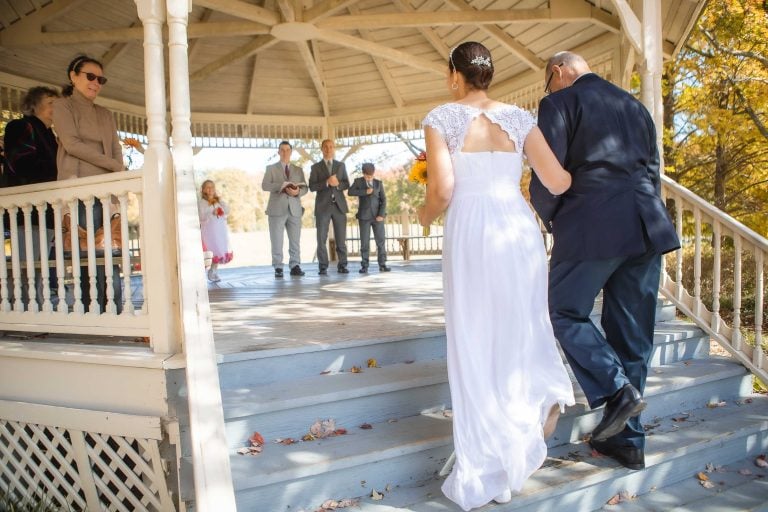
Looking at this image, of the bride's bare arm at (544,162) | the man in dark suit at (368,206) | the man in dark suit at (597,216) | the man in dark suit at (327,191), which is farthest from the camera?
the man in dark suit at (368,206)

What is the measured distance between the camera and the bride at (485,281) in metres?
2.61

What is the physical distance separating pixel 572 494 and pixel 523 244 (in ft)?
4.12

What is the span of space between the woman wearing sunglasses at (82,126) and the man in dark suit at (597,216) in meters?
2.80

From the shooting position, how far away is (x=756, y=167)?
34.5 ft

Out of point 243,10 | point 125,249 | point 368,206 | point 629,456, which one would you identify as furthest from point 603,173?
point 368,206

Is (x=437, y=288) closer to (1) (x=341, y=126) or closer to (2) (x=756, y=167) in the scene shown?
(1) (x=341, y=126)

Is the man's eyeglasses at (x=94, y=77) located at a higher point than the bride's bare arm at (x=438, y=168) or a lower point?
higher

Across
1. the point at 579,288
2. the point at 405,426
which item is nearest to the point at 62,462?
the point at 405,426

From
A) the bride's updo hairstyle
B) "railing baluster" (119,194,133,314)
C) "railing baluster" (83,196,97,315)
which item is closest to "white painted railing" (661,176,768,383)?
the bride's updo hairstyle

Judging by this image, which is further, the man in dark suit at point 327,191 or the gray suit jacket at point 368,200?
the gray suit jacket at point 368,200

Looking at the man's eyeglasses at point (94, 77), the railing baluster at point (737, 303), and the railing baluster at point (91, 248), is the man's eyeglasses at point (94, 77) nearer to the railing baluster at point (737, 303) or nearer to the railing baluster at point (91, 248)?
the railing baluster at point (91, 248)

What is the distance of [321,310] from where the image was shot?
5086 millimetres

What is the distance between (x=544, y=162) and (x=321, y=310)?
281cm

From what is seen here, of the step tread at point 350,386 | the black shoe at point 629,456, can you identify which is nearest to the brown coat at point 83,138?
the step tread at point 350,386
